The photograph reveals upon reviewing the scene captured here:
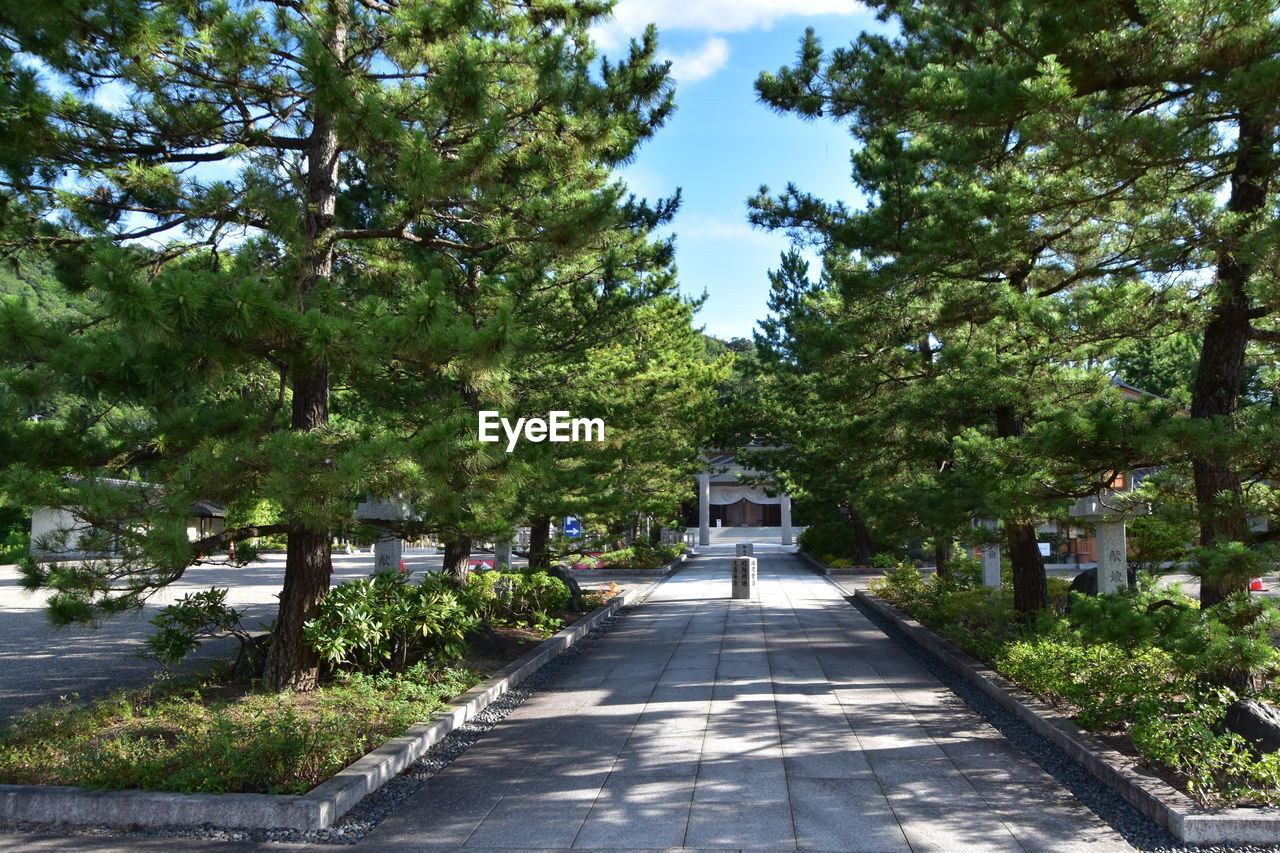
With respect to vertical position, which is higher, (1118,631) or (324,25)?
(324,25)

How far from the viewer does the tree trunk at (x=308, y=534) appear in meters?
7.00

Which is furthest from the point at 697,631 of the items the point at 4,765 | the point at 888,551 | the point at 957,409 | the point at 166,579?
the point at 888,551

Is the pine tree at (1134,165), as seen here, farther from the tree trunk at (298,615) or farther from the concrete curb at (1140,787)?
the tree trunk at (298,615)

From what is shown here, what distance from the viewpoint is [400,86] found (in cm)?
722

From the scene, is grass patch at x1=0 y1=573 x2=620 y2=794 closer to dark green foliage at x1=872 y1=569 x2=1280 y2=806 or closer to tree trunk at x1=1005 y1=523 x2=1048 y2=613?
dark green foliage at x1=872 y1=569 x2=1280 y2=806

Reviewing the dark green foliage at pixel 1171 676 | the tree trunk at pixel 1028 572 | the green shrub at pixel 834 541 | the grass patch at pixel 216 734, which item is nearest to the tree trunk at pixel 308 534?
the grass patch at pixel 216 734

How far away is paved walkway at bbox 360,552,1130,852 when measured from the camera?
459cm

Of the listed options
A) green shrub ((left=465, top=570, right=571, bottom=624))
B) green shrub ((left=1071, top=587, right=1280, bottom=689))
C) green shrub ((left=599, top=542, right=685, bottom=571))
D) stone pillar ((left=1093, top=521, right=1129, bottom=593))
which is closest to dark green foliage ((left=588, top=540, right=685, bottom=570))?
green shrub ((left=599, top=542, right=685, bottom=571))

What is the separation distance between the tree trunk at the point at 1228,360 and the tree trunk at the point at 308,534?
20.7 ft

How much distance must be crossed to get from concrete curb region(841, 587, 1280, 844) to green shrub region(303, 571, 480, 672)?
4.86 meters

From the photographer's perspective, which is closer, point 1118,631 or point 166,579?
point 1118,631

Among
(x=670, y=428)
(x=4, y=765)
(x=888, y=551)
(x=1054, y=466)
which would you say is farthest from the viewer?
(x=888, y=551)

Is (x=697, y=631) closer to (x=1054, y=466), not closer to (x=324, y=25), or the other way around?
(x=1054, y=466)

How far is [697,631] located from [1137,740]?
7.91 meters
